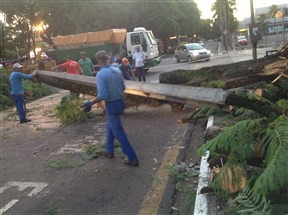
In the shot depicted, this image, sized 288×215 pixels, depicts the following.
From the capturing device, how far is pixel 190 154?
5.94 meters

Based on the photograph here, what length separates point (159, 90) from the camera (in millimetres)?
7438

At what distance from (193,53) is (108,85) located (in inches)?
915

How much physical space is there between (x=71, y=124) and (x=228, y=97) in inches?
227

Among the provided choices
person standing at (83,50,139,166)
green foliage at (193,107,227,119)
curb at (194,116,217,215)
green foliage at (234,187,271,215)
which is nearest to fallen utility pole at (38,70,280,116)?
green foliage at (193,107,227,119)

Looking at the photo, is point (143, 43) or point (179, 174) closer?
point (179, 174)

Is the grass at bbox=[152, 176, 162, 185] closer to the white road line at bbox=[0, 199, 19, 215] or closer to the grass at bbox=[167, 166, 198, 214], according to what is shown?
the grass at bbox=[167, 166, 198, 214]

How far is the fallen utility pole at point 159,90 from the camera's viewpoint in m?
5.25

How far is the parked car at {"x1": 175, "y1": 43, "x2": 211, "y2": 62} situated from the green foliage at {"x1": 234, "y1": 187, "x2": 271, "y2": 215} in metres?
25.6

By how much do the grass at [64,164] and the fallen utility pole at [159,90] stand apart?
79.0 inches

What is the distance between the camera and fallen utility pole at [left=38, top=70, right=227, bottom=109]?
17.2ft

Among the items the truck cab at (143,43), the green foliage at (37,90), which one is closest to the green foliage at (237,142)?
the green foliage at (37,90)

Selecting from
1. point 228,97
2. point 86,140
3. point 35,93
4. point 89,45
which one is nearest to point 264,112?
point 228,97

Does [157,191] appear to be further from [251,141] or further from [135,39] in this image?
[135,39]

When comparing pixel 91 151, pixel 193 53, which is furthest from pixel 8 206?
pixel 193 53
